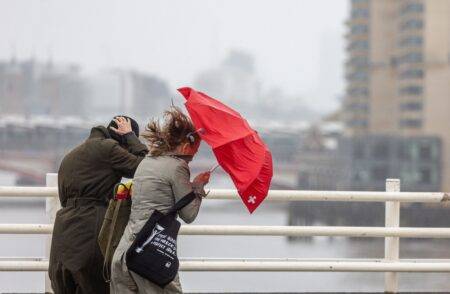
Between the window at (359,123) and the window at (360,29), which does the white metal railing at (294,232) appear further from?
the window at (360,29)

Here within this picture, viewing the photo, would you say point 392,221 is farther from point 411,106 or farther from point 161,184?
point 411,106

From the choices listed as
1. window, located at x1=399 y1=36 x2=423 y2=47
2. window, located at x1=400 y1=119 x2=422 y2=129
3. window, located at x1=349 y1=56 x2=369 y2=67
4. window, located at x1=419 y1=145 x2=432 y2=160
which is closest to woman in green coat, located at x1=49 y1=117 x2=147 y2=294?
window, located at x1=419 y1=145 x2=432 y2=160

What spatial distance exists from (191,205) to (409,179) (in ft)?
308

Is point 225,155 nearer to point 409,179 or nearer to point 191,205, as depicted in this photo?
point 191,205

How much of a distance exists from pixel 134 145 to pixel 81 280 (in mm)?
767

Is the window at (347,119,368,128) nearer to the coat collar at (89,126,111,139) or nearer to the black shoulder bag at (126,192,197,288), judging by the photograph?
the coat collar at (89,126,111,139)

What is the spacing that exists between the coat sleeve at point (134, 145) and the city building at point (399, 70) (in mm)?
89563

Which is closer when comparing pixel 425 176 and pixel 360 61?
pixel 425 176

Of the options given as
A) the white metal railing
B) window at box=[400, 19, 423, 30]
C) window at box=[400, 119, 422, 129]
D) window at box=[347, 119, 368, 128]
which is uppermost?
window at box=[400, 19, 423, 30]

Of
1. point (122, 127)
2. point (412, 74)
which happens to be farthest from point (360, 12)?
point (122, 127)

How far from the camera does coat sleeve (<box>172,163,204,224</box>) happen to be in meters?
4.43

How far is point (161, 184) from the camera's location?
4438 mm

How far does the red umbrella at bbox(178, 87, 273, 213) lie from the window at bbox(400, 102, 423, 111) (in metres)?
96.8

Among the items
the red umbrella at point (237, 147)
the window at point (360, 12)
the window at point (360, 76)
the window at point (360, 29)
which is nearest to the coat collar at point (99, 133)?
the red umbrella at point (237, 147)
